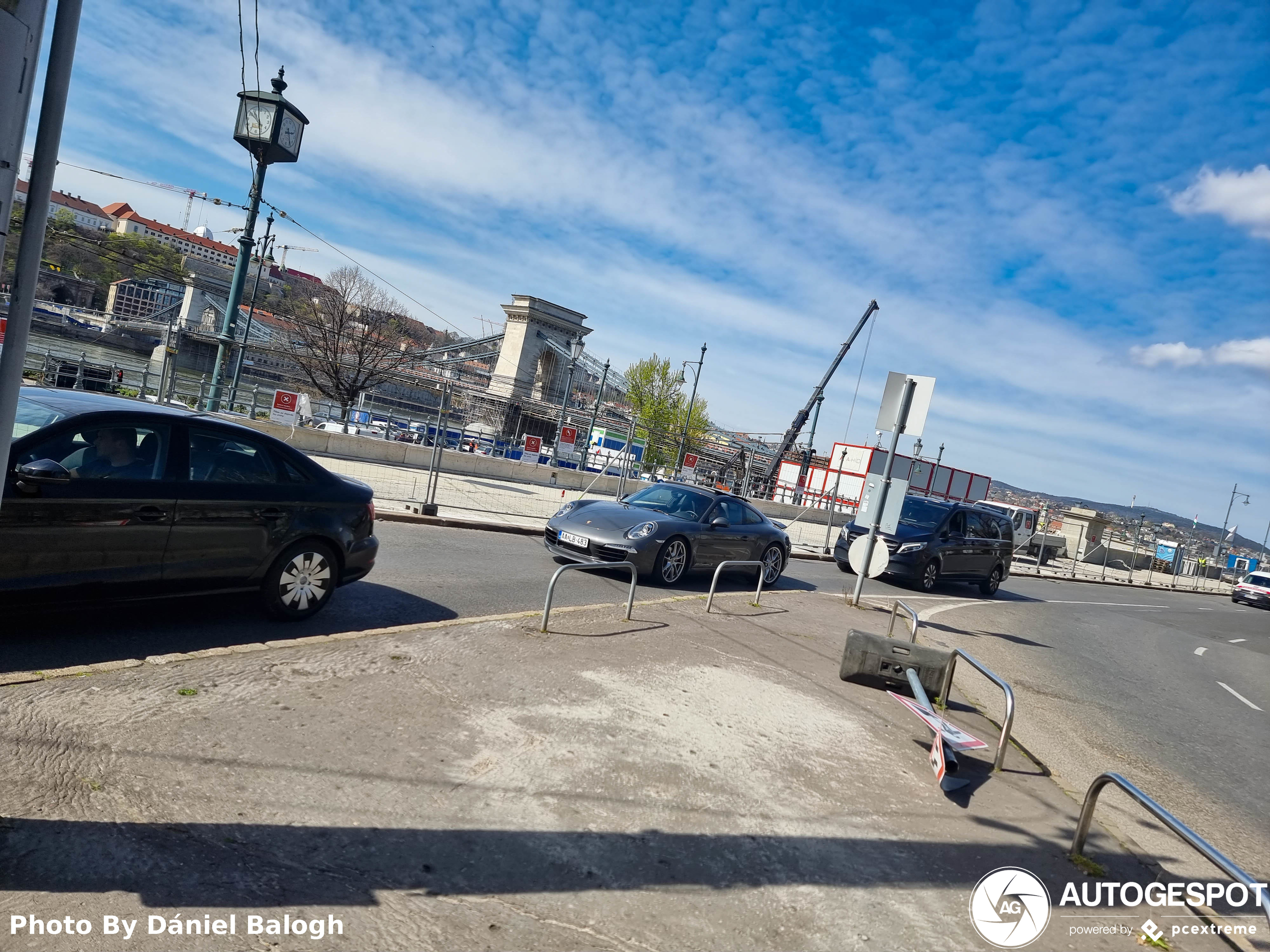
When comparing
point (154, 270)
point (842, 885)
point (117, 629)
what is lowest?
point (117, 629)

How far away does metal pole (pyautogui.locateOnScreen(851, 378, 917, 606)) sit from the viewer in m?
10.9

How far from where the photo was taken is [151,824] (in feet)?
10.7

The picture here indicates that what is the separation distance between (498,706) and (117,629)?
9.40ft

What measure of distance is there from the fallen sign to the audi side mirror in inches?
223

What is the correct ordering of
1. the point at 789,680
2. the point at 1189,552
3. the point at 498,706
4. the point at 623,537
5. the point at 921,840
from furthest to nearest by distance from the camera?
the point at 1189,552, the point at 623,537, the point at 789,680, the point at 498,706, the point at 921,840

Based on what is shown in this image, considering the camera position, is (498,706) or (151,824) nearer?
(151,824)

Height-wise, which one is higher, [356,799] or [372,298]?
[372,298]

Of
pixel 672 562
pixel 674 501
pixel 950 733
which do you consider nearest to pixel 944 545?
pixel 674 501

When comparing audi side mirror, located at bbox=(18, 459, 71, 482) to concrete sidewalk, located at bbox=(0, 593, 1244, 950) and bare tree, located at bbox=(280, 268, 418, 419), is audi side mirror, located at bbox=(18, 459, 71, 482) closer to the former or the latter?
concrete sidewalk, located at bbox=(0, 593, 1244, 950)

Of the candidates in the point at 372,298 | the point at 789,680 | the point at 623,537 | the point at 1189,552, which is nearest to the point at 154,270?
the point at 372,298

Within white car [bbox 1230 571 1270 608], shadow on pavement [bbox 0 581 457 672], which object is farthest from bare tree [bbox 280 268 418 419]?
white car [bbox 1230 571 1270 608]

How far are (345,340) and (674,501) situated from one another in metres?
36.2

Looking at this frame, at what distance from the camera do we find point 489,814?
3.73 metres

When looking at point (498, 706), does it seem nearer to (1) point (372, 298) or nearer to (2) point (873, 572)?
(2) point (873, 572)
